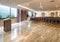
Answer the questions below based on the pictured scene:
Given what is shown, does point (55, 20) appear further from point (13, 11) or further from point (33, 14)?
point (33, 14)

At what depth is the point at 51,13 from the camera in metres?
27.8

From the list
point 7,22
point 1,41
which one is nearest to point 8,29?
point 7,22

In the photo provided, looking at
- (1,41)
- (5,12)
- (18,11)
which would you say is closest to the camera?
(1,41)

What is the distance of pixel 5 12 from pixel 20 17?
4.92m

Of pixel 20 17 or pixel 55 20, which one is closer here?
pixel 55 20

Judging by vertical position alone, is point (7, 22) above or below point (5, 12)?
below

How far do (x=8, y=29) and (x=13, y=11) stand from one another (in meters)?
10.8

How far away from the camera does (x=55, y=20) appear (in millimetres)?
14461

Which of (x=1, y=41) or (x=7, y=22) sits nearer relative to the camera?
(x=1, y=41)

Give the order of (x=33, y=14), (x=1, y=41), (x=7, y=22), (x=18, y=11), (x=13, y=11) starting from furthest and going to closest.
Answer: (x=33, y=14)
(x=18, y=11)
(x=13, y=11)
(x=7, y=22)
(x=1, y=41)

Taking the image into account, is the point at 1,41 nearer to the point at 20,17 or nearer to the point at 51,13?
the point at 20,17

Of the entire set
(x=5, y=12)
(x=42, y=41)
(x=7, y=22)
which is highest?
(x=5, y=12)

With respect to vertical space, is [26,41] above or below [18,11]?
below

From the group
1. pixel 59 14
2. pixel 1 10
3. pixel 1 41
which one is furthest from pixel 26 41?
pixel 59 14
